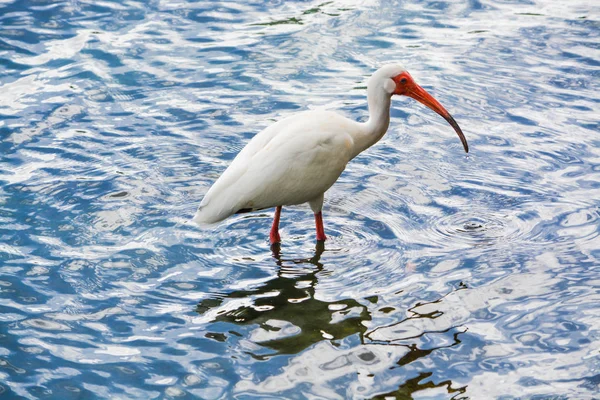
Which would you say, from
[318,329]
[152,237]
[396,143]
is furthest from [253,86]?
[318,329]

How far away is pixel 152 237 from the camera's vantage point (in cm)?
714

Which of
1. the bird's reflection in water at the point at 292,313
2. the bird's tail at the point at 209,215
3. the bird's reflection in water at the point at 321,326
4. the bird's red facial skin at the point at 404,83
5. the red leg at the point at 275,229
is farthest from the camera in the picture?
the red leg at the point at 275,229

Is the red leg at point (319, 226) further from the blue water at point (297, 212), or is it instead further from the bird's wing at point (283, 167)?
the bird's wing at point (283, 167)

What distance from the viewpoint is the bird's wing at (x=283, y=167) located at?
21.7ft

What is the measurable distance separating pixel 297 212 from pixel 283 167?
51.0 inches

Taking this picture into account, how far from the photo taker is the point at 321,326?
6.05m

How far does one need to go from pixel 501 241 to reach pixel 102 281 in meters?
3.03

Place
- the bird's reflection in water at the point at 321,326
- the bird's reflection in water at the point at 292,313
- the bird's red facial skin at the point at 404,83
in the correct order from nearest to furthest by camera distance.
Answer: the bird's reflection in water at the point at 321,326, the bird's reflection in water at the point at 292,313, the bird's red facial skin at the point at 404,83

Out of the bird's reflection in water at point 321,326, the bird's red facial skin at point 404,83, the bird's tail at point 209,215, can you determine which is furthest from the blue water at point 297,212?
the bird's red facial skin at point 404,83

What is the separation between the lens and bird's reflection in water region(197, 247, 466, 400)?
18.1 feet

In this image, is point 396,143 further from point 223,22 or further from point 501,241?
point 223,22

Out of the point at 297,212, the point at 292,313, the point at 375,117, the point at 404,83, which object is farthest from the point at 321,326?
the point at 404,83

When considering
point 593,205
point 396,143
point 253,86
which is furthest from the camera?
point 253,86

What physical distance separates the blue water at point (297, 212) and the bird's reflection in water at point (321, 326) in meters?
0.02
